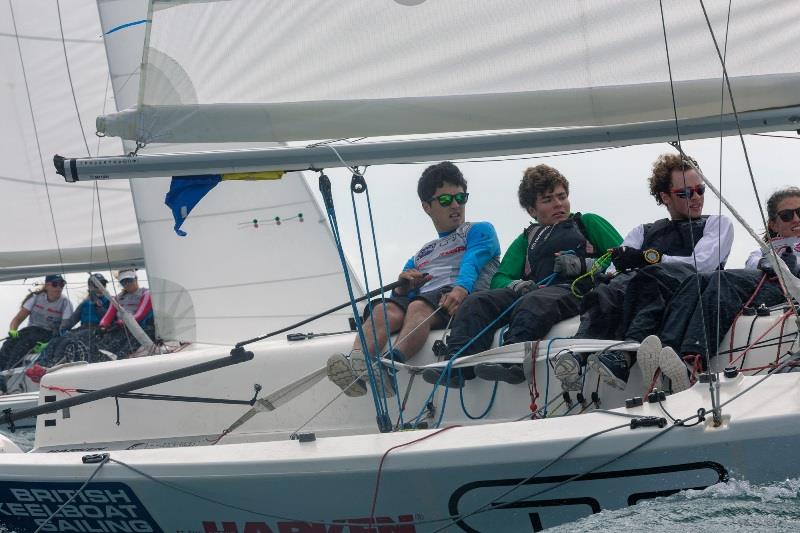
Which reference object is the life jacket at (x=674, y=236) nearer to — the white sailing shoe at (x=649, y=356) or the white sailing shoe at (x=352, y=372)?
the white sailing shoe at (x=649, y=356)

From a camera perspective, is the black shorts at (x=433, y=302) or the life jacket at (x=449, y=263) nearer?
the black shorts at (x=433, y=302)

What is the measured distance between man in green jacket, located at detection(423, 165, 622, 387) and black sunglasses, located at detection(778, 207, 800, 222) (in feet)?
2.28

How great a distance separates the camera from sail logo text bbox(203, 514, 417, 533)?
3555 millimetres

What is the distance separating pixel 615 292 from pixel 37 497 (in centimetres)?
212

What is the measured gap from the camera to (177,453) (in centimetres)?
388

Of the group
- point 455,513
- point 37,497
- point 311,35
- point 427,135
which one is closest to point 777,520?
point 455,513

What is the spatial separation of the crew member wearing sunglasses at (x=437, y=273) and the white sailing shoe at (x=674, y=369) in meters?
1.40

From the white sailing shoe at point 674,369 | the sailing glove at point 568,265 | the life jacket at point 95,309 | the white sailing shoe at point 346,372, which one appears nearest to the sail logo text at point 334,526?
the white sailing shoe at point 674,369

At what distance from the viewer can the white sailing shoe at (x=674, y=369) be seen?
12.4 ft

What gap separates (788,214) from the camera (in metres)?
4.61

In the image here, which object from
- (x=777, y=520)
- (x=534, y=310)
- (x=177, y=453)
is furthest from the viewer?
(x=534, y=310)

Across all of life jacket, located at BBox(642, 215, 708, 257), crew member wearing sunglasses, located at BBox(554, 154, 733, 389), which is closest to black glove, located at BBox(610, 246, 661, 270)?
crew member wearing sunglasses, located at BBox(554, 154, 733, 389)

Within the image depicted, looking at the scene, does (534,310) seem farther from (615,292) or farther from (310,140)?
(310,140)

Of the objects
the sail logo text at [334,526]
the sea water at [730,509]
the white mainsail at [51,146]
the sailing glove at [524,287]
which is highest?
the white mainsail at [51,146]
